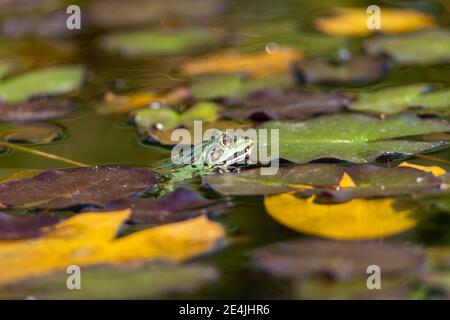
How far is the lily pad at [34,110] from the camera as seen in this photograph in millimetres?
3443

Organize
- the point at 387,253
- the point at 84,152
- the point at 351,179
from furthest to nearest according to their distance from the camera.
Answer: the point at 84,152 → the point at 351,179 → the point at 387,253

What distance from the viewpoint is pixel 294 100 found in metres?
3.31

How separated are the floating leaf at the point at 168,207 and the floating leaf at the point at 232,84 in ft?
3.75

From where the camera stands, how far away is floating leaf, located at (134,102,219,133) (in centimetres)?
321

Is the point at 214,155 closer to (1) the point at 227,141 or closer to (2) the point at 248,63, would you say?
(1) the point at 227,141

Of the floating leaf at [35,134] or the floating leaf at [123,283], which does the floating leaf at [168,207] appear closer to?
the floating leaf at [123,283]

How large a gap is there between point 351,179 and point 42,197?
38.4 inches

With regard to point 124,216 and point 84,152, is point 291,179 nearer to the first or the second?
point 124,216

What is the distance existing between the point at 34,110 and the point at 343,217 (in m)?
1.76

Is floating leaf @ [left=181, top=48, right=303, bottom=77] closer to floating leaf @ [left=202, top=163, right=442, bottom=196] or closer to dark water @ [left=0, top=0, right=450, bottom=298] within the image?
dark water @ [left=0, top=0, right=450, bottom=298]

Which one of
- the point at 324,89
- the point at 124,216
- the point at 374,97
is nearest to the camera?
the point at 124,216

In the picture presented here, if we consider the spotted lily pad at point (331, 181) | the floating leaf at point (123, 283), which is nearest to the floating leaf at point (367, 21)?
the spotted lily pad at point (331, 181)

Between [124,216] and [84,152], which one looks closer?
[124,216]

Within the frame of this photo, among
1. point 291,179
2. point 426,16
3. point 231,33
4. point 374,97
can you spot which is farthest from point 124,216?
point 426,16
